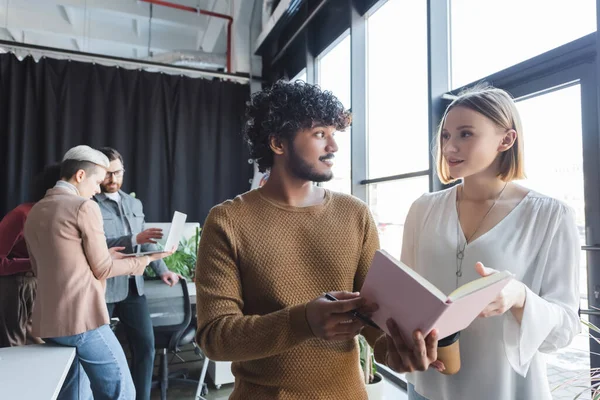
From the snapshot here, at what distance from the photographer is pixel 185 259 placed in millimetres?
3580

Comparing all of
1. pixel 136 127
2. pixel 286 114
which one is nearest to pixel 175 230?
pixel 286 114

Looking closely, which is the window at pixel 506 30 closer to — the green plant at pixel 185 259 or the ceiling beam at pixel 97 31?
the green plant at pixel 185 259

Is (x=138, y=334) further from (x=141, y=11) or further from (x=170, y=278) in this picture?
(x=141, y=11)

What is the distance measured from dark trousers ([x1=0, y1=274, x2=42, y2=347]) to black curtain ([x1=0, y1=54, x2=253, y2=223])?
7.43ft

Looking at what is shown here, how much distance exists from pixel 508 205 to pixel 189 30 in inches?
219

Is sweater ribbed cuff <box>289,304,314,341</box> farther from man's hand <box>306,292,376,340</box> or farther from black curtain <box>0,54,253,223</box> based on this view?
black curtain <box>0,54,253,223</box>

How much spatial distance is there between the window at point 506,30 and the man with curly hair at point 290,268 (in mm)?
1155

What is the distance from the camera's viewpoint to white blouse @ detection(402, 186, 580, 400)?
921 millimetres

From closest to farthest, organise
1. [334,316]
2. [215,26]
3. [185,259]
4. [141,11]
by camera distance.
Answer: [334,316]
[185,259]
[141,11]
[215,26]

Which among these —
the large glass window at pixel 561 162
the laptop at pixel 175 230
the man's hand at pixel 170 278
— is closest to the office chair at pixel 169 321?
the man's hand at pixel 170 278

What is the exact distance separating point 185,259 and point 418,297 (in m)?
3.23

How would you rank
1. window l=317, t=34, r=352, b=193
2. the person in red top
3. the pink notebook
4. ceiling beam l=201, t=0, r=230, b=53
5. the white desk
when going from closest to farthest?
the pink notebook < the white desk < the person in red top < window l=317, t=34, r=352, b=193 < ceiling beam l=201, t=0, r=230, b=53

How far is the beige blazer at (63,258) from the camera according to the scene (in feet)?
5.57

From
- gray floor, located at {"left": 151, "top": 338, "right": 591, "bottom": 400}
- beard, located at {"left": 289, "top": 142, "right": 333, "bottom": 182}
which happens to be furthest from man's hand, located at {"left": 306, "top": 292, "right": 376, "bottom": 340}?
gray floor, located at {"left": 151, "top": 338, "right": 591, "bottom": 400}
